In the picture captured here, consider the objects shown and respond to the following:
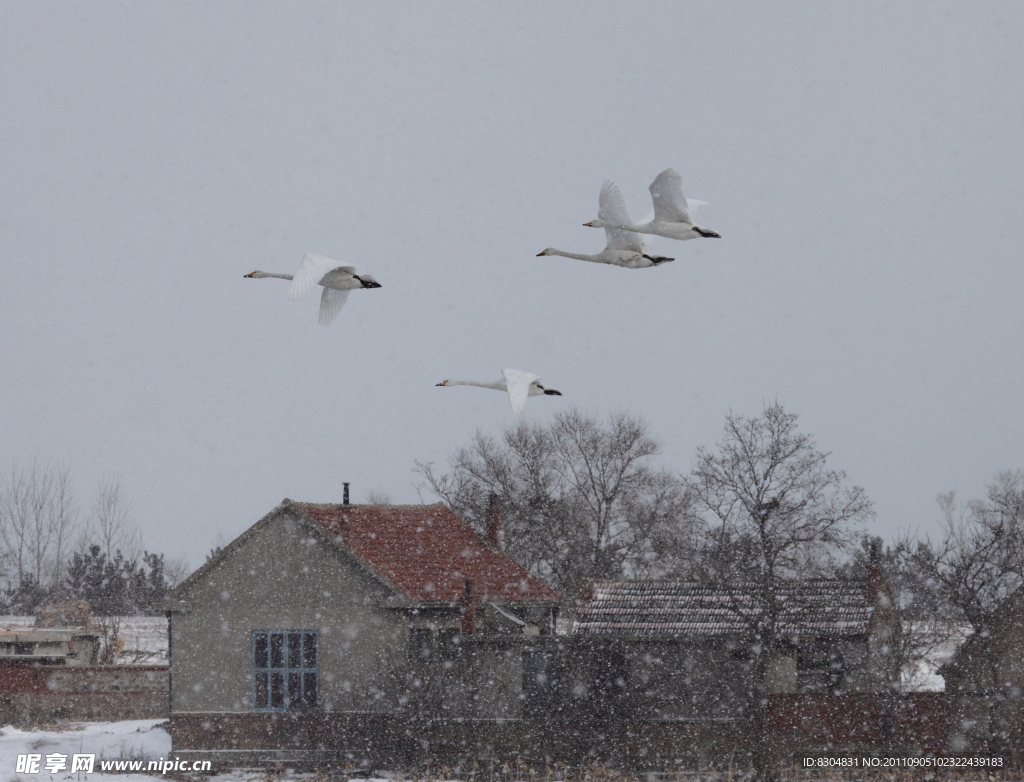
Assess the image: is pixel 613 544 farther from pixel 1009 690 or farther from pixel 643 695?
pixel 1009 690

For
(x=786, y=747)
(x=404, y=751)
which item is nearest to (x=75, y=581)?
(x=404, y=751)

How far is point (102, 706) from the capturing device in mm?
30328

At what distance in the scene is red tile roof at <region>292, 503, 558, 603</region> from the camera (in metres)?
25.8

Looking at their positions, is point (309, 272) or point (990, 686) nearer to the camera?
point (309, 272)

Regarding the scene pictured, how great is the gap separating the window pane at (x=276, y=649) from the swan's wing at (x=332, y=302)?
12.5 meters

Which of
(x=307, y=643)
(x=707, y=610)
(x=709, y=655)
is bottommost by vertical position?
(x=709, y=655)

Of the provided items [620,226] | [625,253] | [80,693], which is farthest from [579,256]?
[80,693]

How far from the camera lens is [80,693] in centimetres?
3003

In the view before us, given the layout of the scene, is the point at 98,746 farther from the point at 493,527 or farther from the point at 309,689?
the point at 493,527

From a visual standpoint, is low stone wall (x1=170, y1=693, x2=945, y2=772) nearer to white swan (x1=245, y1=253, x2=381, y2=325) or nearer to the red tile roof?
the red tile roof

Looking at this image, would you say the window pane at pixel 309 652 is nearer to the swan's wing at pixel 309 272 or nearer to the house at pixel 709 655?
the house at pixel 709 655

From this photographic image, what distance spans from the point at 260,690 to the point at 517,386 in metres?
14.7

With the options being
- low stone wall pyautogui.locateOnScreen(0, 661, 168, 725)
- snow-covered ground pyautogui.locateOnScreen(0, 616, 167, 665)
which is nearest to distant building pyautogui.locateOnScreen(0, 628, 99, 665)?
low stone wall pyautogui.locateOnScreen(0, 661, 168, 725)

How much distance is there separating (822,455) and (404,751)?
17620 mm
